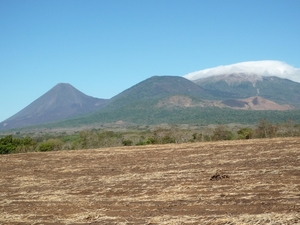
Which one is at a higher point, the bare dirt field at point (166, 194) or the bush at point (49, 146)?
the bush at point (49, 146)

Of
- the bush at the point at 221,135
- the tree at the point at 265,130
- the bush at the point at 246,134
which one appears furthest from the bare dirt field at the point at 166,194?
the bush at the point at 221,135

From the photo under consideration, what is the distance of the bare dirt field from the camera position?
10.7m

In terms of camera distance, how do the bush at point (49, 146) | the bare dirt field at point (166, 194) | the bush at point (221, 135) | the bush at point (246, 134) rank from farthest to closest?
the bush at point (221, 135), the bush at point (246, 134), the bush at point (49, 146), the bare dirt field at point (166, 194)

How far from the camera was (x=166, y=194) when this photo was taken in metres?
13.9

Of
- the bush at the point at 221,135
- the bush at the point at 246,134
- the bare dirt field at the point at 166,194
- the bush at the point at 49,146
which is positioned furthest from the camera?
the bush at the point at 221,135

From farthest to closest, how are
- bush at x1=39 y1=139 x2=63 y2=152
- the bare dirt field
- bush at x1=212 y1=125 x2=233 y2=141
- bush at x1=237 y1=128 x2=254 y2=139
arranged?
bush at x1=212 y1=125 x2=233 y2=141, bush at x1=237 y1=128 x2=254 y2=139, bush at x1=39 y1=139 x2=63 y2=152, the bare dirt field

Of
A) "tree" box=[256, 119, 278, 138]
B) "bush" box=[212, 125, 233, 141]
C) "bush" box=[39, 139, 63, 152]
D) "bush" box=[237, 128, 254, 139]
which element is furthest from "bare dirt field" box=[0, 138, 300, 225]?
"bush" box=[212, 125, 233, 141]

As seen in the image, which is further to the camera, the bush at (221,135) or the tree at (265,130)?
the bush at (221,135)

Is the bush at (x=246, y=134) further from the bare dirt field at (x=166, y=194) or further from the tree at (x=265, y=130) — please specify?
the bare dirt field at (x=166, y=194)

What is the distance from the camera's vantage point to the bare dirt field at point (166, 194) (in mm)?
10698

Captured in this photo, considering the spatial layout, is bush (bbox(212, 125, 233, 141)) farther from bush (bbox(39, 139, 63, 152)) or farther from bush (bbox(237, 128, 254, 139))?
bush (bbox(39, 139, 63, 152))

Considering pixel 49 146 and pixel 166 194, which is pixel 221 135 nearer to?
pixel 49 146

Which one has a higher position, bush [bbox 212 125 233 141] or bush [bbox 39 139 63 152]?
bush [bbox 39 139 63 152]

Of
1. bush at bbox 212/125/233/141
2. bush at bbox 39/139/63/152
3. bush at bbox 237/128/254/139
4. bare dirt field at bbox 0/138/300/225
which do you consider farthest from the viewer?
bush at bbox 212/125/233/141
